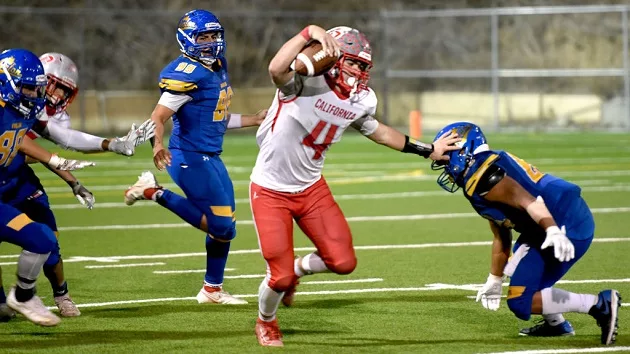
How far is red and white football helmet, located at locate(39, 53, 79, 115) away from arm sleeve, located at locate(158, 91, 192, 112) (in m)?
0.65

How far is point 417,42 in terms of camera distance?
3219 centimetres

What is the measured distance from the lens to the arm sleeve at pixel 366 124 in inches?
288

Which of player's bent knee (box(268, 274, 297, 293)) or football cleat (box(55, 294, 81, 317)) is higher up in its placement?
player's bent knee (box(268, 274, 297, 293))

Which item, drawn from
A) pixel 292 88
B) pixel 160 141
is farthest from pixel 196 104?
pixel 292 88

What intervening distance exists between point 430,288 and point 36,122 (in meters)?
3.09

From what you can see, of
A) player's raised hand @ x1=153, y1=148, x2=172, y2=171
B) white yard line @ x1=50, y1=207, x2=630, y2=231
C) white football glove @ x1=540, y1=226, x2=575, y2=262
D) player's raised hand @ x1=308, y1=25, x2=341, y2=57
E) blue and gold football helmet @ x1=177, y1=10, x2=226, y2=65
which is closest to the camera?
white football glove @ x1=540, y1=226, x2=575, y2=262

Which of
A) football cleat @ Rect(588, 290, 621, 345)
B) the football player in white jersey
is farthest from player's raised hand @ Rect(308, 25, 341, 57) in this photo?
football cleat @ Rect(588, 290, 621, 345)

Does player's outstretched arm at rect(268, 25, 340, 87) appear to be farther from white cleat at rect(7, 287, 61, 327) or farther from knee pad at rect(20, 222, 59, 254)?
white cleat at rect(7, 287, 61, 327)

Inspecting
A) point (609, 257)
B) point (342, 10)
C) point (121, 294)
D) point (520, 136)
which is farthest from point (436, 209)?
point (342, 10)

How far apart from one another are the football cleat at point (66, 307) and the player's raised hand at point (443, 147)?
2617mm

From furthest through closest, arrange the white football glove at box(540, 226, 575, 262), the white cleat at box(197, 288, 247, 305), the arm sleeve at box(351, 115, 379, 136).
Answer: the white cleat at box(197, 288, 247, 305) < the arm sleeve at box(351, 115, 379, 136) < the white football glove at box(540, 226, 575, 262)

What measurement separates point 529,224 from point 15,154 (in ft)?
10.5

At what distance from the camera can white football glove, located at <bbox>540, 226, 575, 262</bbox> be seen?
6422 millimetres

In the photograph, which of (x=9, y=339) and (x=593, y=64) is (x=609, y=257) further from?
(x=593, y=64)
